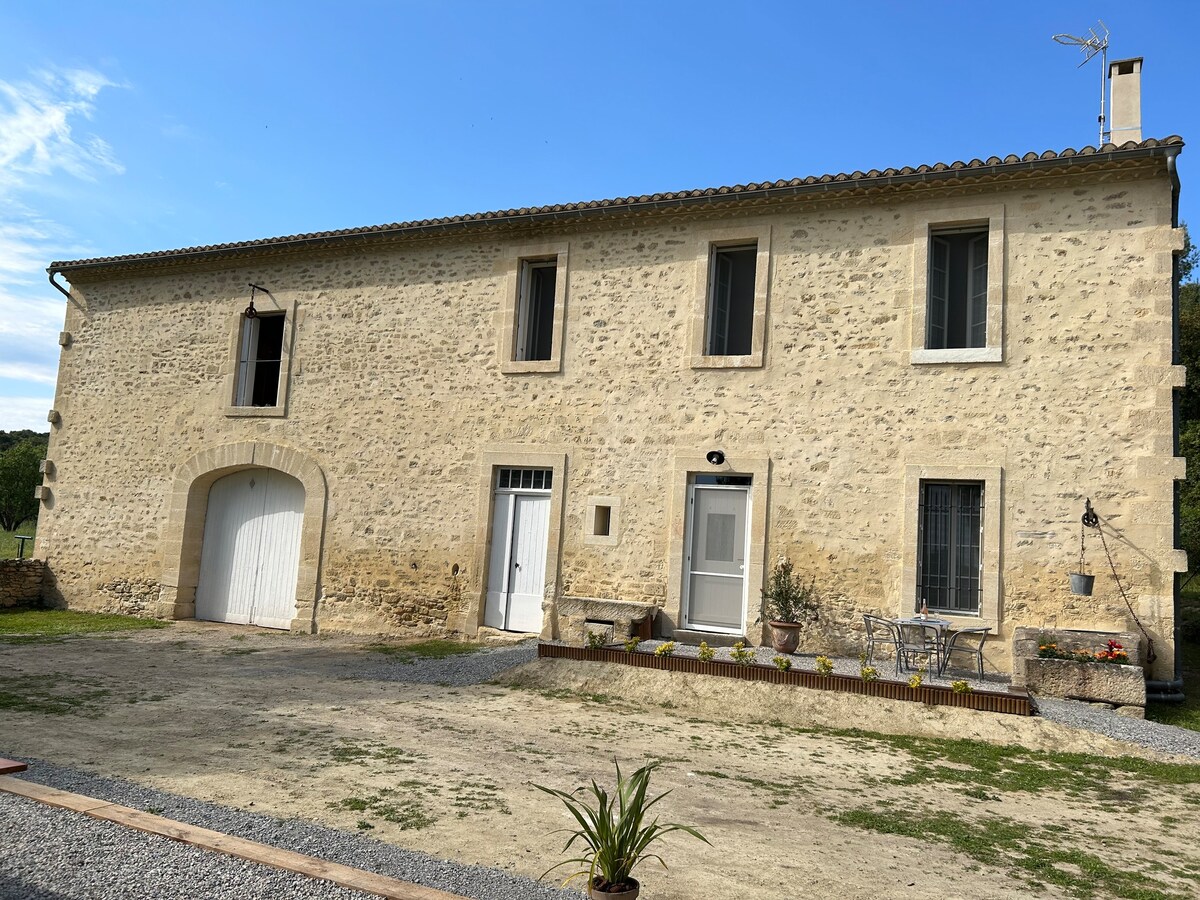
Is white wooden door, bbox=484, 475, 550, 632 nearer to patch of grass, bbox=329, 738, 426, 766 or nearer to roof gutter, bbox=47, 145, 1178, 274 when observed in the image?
roof gutter, bbox=47, 145, 1178, 274

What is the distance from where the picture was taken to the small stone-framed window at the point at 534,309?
1089 centimetres

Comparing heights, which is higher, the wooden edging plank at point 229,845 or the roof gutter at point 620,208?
the roof gutter at point 620,208

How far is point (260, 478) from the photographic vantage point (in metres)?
12.6

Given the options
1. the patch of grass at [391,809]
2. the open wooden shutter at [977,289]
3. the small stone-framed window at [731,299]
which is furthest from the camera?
the small stone-framed window at [731,299]

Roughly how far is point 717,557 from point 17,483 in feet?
104

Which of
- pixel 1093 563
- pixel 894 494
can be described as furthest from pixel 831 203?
pixel 1093 563

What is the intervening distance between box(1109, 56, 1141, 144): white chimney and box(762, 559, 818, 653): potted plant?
5512 mm

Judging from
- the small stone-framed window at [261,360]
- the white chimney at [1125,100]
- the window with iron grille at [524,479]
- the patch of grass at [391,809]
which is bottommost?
the patch of grass at [391,809]

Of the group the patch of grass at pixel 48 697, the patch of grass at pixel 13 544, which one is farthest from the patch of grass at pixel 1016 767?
the patch of grass at pixel 13 544

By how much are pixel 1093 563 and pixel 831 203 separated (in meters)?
4.58

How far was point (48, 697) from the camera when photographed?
22.9 feet

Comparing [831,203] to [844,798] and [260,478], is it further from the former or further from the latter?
[260,478]

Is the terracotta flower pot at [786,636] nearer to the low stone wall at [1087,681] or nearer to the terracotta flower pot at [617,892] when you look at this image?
the low stone wall at [1087,681]

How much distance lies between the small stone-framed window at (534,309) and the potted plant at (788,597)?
3644 mm
